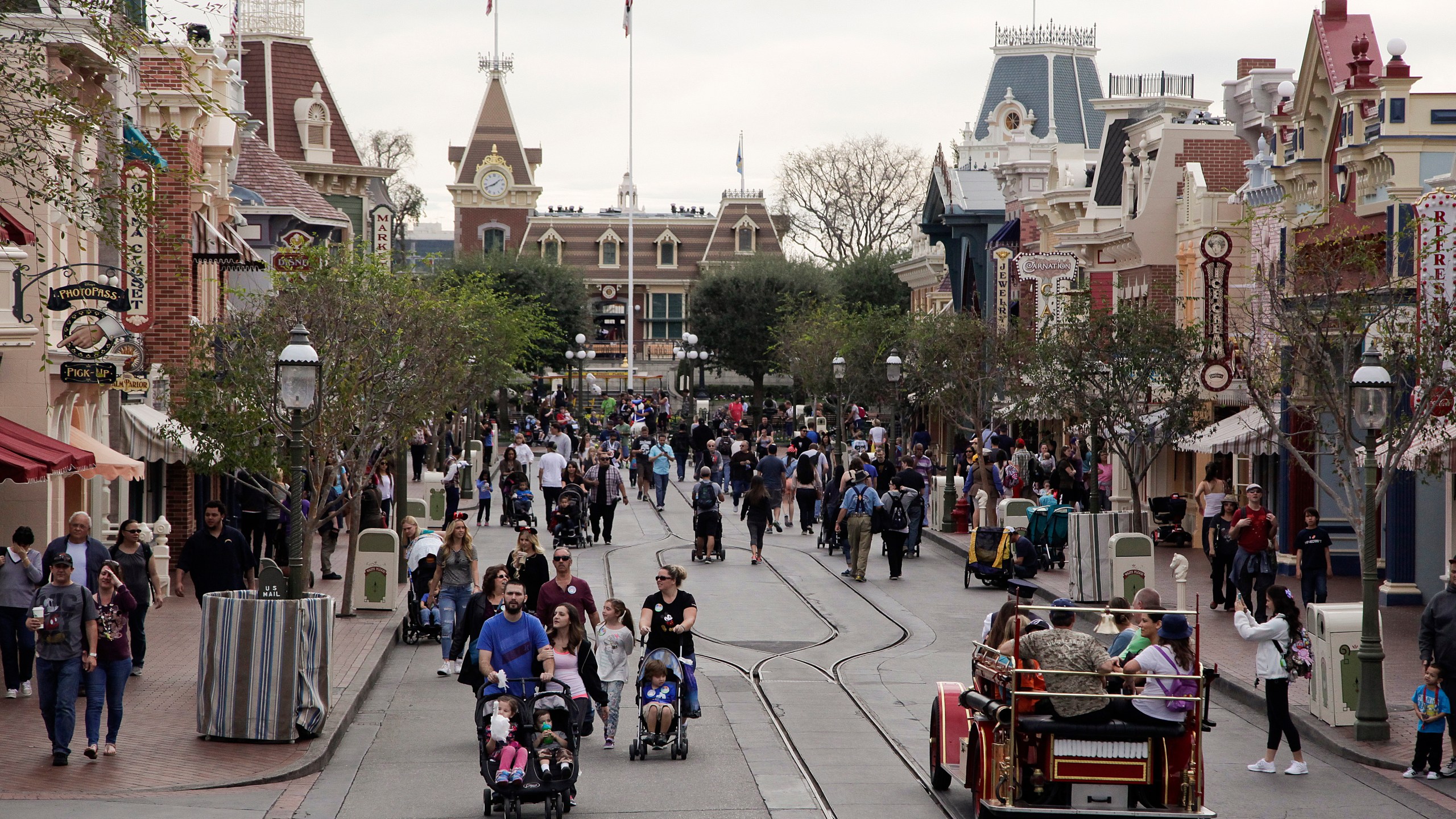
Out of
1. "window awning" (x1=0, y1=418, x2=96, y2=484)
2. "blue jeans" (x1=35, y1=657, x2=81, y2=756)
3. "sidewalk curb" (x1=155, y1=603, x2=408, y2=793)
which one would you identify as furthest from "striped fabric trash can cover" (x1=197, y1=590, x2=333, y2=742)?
"window awning" (x1=0, y1=418, x2=96, y2=484)

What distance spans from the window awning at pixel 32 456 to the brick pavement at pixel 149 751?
79.3 inches

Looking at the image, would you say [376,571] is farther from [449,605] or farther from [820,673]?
[820,673]

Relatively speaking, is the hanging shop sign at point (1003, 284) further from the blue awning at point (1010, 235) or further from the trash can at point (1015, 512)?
the trash can at point (1015, 512)

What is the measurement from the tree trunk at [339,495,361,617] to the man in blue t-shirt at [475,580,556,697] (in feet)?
25.6

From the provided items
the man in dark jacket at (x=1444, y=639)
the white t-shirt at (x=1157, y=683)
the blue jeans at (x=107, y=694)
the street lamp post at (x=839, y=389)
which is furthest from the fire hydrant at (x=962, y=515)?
the blue jeans at (x=107, y=694)

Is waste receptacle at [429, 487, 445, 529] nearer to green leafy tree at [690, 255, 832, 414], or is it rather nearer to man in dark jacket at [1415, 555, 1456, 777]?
man in dark jacket at [1415, 555, 1456, 777]

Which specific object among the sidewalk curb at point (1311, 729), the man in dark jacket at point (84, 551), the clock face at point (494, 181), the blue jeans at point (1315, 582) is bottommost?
the sidewalk curb at point (1311, 729)

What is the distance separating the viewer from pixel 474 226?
103m

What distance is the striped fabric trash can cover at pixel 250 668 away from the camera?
12203mm

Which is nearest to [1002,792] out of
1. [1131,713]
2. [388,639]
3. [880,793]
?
[1131,713]

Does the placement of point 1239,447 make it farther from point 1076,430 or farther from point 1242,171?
point 1242,171

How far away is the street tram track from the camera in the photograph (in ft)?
36.3

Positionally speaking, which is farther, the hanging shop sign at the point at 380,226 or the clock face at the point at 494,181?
the clock face at the point at 494,181

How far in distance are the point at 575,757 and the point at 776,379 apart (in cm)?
7632
